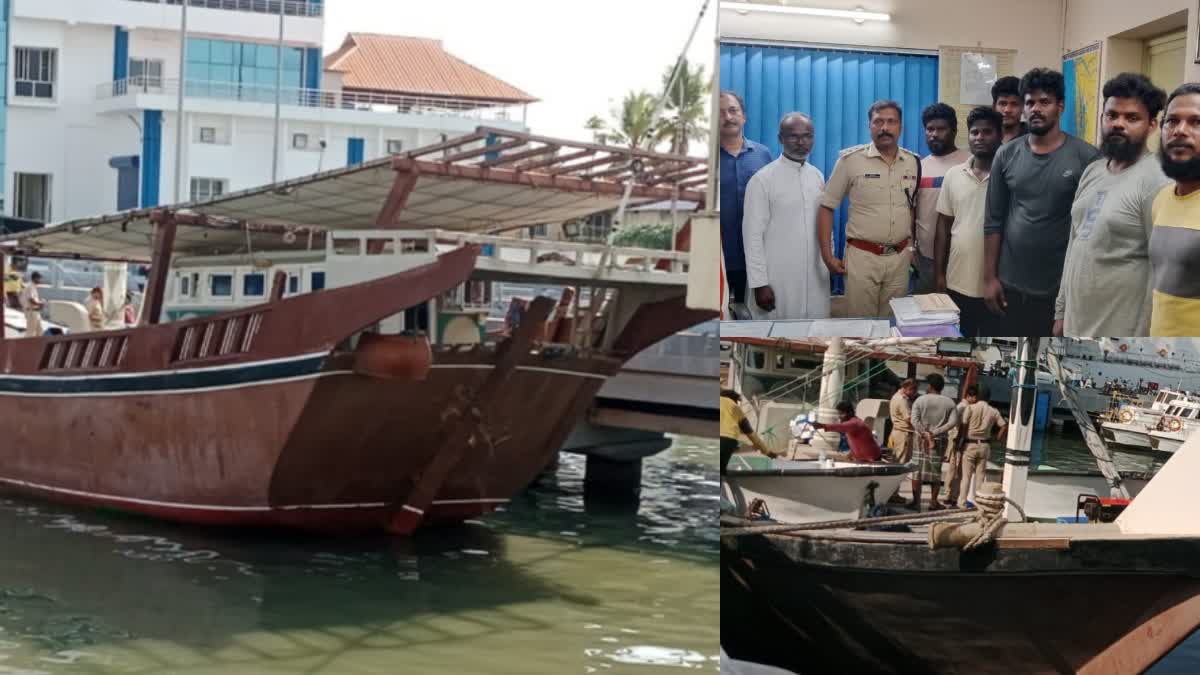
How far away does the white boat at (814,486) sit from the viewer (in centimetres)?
632

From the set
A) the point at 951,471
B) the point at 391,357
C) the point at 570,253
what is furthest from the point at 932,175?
the point at 570,253

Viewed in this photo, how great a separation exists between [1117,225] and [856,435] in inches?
51.4

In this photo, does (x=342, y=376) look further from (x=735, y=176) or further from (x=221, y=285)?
(x=735, y=176)

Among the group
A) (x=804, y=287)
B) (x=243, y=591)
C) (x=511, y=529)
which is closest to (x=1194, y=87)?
(x=804, y=287)

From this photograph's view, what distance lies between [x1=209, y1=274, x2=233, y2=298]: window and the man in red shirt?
1462cm

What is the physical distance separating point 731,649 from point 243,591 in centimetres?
804

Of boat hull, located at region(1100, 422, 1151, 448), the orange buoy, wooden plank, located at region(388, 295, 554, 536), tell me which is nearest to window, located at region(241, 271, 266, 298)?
wooden plank, located at region(388, 295, 554, 536)

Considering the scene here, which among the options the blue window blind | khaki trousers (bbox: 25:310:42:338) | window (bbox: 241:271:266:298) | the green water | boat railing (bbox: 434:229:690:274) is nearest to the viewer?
the blue window blind

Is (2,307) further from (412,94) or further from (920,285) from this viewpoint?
(412,94)

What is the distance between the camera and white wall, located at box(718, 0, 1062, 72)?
6.42m

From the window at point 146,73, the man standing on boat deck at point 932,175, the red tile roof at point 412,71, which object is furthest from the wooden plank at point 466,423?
the red tile roof at point 412,71

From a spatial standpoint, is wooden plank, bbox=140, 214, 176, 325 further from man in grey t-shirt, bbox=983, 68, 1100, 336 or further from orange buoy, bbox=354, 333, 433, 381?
man in grey t-shirt, bbox=983, 68, 1100, 336

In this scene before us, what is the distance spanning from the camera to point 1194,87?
5617 mm

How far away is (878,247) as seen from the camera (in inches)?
257
